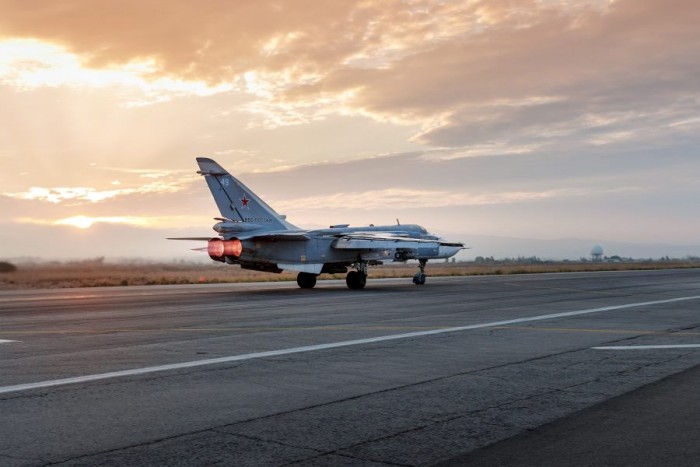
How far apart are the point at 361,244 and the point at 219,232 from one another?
655 cm

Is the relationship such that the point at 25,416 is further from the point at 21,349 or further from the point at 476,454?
the point at 21,349

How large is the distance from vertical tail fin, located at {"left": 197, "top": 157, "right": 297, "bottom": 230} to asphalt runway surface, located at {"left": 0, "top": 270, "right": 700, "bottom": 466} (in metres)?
14.7

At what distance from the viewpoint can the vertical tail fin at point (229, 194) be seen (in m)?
32.9

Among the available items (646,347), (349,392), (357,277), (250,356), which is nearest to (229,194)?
(357,277)

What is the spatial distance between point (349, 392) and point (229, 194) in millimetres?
24780

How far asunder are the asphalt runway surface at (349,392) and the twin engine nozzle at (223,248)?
12545 millimetres

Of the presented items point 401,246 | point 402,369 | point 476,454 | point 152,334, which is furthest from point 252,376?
point 401,246

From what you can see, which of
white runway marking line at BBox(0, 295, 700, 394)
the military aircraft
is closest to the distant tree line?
the military aircraft

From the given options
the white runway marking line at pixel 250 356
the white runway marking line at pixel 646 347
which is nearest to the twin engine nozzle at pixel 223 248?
the white runway marking line at pixel 250 356

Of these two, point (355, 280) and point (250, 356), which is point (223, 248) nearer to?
point (355, 280)

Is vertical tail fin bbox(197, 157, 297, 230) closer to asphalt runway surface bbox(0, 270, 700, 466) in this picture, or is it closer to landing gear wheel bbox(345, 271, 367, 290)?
landing gear wheel bbox(345, 271, 367, 290)

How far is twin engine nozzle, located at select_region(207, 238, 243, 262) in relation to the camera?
31.0m

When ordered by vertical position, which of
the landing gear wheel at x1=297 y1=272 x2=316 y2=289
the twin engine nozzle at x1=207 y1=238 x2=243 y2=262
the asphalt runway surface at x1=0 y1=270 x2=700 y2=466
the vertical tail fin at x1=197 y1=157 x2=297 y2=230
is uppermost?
the vertical tail fin at x1=197 y1=157 x2=297 y2=230

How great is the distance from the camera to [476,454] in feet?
20.8
